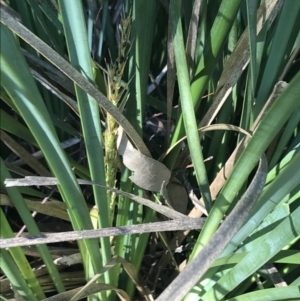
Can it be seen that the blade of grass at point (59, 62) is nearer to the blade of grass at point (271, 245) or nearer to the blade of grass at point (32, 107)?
the blade of grass at point (32, 107)

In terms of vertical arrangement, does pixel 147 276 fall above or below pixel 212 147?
below

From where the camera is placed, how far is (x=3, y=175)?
40 centimetres

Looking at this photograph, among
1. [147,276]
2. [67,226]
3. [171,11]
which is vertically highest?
[171,11]

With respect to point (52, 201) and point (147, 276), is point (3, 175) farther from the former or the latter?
point (147, 276)

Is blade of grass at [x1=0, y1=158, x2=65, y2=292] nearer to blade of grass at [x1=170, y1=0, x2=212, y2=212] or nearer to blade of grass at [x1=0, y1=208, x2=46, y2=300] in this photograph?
blade of grass at [x1=0, y1=208, x2=46, y2=300]

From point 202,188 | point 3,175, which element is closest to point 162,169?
point 202,188

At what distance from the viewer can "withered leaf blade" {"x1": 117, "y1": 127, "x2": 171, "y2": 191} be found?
44 cm

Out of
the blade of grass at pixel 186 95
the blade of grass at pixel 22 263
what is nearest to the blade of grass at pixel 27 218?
the blade of grass at pixel 22 263

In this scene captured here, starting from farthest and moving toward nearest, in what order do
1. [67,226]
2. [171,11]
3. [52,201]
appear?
1. [67,226]
2. [52,201]
3. [171,11]

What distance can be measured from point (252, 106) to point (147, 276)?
12.1 inches

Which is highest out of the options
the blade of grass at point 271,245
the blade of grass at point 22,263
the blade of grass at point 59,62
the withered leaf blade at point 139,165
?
the blade of grass at point 59,62

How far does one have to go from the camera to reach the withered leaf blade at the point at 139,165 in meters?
0.44

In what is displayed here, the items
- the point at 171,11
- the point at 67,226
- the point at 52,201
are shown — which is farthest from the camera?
the point at 67,226

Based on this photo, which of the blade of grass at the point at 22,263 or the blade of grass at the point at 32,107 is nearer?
the blade of grass at the point at 32,107
